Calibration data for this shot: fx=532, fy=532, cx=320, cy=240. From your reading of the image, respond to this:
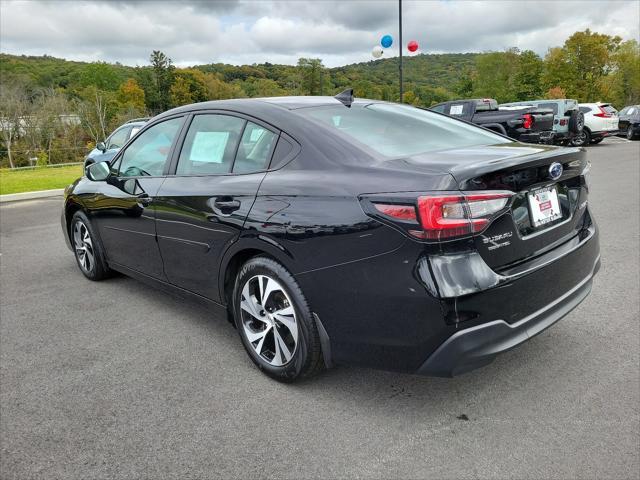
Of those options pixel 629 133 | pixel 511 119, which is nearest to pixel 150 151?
pixel 511 119

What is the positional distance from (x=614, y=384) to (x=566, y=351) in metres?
0.41

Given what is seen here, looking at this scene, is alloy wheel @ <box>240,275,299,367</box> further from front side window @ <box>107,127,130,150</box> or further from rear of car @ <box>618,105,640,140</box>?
rear of car @ <box>618,105,640,140</box>

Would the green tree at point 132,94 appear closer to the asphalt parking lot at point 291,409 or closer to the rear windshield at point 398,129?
the asphalt parking lot at point 291,409

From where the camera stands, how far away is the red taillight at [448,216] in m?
2.21

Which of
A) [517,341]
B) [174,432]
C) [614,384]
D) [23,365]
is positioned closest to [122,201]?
[23,365]

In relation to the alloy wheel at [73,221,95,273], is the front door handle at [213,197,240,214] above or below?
above

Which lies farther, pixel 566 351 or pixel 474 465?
pixel 566 351

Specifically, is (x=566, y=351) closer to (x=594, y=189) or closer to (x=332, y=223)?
(x=332, y=223)

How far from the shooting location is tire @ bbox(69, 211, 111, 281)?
4800 millimetres

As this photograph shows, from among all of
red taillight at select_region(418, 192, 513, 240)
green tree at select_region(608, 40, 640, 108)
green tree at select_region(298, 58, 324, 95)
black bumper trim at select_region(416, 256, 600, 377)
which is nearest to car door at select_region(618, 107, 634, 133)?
black bumper trim at select_region(416, 256, 600, 377)

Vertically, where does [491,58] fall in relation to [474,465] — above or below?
above

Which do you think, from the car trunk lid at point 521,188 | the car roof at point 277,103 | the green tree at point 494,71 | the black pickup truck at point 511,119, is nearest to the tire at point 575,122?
the black pickup truck at point 511,119

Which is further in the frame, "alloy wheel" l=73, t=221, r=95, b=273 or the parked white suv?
the parked white suv

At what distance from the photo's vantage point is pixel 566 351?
3.18 m
